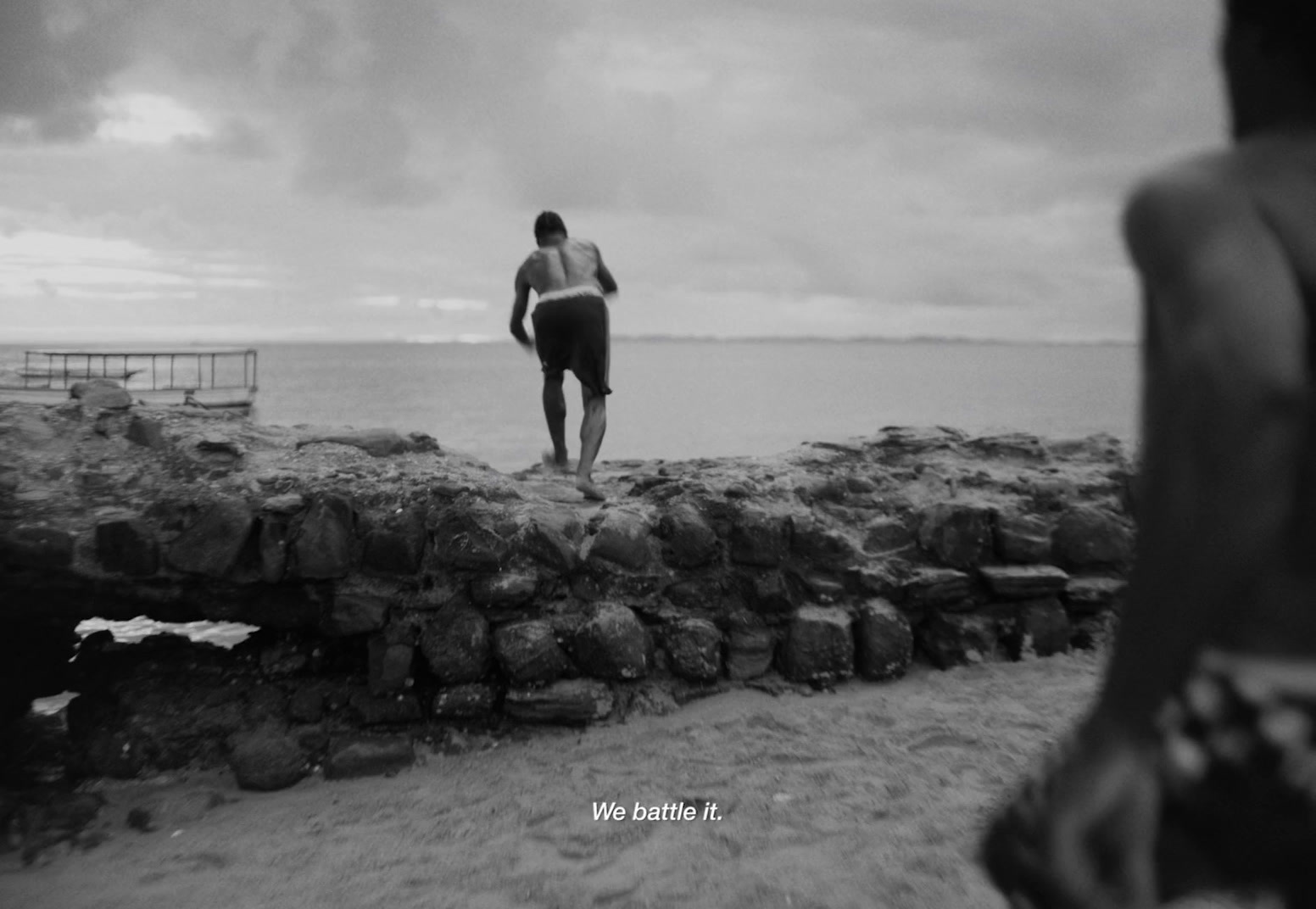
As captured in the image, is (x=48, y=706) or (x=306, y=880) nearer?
(x=306, y=880)

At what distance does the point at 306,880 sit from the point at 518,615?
150 centimetres

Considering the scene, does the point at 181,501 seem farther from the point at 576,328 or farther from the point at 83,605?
the point at 576,328

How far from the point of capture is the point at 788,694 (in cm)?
439

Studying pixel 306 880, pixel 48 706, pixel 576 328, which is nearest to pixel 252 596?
pixel 48 706

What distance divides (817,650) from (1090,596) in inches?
67.2

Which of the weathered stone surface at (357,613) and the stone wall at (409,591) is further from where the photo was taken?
the weathered stone surface at (357,613)

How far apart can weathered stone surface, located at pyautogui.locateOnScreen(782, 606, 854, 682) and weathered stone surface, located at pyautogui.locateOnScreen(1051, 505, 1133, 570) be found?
151 cm

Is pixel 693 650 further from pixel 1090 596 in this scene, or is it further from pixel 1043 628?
pixel 1090 596

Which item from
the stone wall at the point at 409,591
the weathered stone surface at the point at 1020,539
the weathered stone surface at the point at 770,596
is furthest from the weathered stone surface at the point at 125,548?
the weathered stone surface at the point at 1020,539

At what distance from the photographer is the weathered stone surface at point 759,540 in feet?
15.4

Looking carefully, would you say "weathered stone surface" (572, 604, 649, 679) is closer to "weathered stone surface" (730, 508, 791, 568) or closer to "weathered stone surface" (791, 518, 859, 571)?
"weathered stone surface" (730, 508, 791, 568)

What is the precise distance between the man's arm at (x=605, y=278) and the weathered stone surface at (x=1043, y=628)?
332 centimetres

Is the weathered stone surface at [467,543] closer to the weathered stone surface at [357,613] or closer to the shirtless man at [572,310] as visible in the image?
the weathered stone surface at [357,613]

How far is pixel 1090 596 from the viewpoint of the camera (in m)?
5.04
